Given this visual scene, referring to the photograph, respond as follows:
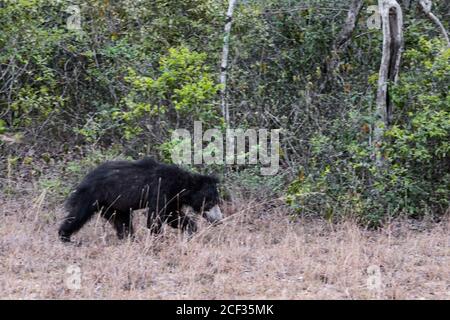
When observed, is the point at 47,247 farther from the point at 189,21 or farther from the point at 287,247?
the point at 189,21

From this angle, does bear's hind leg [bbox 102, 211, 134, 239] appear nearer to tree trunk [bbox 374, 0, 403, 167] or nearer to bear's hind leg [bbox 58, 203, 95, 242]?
bear's hind leg [bbox 58, 203, 95, 242]

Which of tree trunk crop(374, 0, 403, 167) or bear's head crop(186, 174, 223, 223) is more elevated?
tree trunk crop(374, 0, 403, 167)

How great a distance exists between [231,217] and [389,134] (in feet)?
7.66

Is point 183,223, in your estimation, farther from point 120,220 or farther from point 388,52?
point 388,52

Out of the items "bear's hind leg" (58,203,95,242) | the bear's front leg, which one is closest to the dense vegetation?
the bear's front leg

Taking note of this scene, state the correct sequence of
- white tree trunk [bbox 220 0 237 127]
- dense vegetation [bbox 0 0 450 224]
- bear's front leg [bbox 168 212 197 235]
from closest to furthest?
bear's front leg [bbox 168 212 197 235], dense vegetation [bbox 0 0 450 224], white tree trunk [bbox 220 0 237 127]

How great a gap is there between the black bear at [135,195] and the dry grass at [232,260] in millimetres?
207

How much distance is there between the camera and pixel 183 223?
881 cm

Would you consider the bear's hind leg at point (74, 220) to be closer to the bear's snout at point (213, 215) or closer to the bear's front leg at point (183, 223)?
the bear's front leg at point (183, 223)

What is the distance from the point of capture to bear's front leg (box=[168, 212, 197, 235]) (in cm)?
880

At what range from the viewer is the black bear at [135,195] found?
8.65 m

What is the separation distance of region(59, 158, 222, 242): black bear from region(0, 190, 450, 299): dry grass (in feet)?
0.68

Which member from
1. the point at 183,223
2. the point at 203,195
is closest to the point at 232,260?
the point at 183,223

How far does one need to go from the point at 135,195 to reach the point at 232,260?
1544mm
